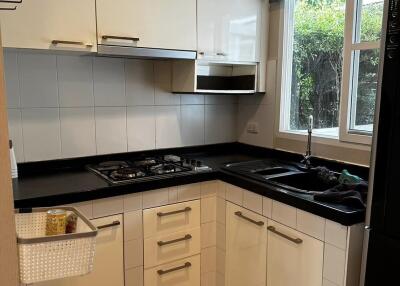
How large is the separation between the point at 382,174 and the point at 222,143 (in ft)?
5.07

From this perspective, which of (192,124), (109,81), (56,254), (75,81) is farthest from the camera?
(192,124)


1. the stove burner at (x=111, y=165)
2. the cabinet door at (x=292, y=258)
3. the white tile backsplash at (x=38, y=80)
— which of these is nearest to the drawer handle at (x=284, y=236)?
the cabinet door at (x=292, y=258)

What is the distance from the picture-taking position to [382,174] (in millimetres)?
1322

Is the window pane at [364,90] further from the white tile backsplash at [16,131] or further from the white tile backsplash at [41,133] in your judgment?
the white tile backsplash at [16,131]

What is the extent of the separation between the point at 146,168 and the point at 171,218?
32 cm

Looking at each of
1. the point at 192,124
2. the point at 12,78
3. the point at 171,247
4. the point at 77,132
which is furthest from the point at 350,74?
the point at 12,78

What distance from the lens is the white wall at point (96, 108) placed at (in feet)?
6.61

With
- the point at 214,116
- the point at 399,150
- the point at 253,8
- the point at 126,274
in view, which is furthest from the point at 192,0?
the point at 126,274

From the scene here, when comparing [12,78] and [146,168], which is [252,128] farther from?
[12,78]

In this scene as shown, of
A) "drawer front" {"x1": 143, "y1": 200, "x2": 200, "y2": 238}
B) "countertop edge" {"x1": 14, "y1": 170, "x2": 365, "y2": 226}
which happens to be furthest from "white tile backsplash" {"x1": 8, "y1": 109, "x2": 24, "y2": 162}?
"drawer front" {"x1": 143, "y1": 200, "x2": 200, "y2": 238}

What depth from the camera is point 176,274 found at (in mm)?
2117

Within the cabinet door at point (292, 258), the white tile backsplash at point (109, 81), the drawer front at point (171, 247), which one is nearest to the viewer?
the cabinet door at point (292, 258)

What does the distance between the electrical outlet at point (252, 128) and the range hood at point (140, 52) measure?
0.75 m

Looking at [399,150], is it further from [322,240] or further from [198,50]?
[198,50]
